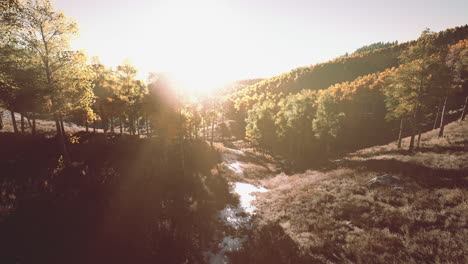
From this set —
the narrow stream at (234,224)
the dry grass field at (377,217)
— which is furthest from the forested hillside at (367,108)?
the narrow stream at (234,224)

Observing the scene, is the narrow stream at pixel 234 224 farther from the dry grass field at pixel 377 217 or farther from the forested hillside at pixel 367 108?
the forested hillside at pixel 367 108

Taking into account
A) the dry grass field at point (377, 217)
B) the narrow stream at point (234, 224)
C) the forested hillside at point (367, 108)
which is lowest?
the narrow stream at point (234, 224)

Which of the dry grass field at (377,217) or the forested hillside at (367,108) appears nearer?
the dry grass field at (377,217)

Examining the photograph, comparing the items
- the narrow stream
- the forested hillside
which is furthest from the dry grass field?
the forested hillside

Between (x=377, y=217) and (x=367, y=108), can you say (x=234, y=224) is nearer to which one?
(x=377, y=217)

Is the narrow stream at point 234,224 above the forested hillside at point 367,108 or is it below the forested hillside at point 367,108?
below

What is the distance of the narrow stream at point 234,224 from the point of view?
10030 millimetres

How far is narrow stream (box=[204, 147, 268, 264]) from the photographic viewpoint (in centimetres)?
1003

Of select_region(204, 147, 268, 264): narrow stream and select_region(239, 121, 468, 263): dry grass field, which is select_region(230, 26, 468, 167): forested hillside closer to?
select_region(239, 121, 468, 263): dry grass field

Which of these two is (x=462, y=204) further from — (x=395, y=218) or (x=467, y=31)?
(x=467, y=31)

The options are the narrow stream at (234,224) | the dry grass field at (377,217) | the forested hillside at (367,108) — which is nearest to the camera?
the dry grass field at (377,217)

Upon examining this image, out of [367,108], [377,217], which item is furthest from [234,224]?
[367,108]

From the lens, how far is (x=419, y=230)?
9.20 metres

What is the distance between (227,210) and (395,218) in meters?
11.1
